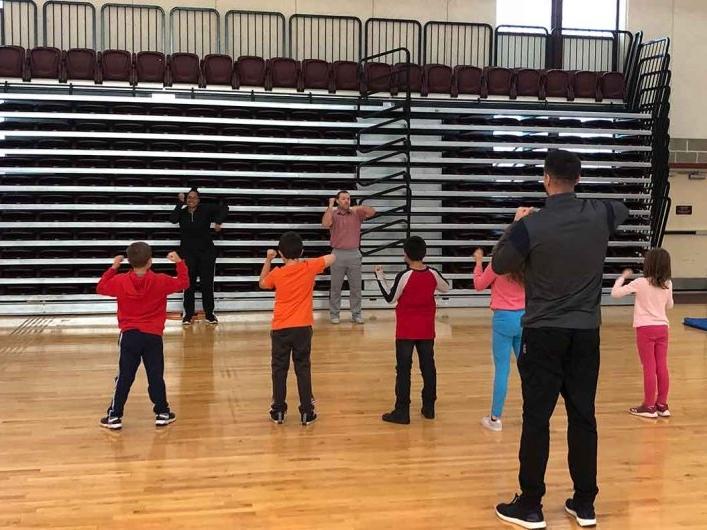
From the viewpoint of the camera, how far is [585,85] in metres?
13.1

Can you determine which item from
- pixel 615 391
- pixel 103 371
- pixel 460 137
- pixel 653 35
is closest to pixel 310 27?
pixel 460 137

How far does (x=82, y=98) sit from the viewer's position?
35.7ft

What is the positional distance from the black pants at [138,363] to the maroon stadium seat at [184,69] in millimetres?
7582

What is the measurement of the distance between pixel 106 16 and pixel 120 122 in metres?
2.40

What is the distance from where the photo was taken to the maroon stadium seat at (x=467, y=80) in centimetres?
1258

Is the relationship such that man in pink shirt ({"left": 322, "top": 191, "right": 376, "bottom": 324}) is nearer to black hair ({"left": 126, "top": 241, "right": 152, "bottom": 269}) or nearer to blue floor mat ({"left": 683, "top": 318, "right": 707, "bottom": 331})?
blue floor mat ({"left": 683, "top": 318, "right": 707, "bottom": 331})

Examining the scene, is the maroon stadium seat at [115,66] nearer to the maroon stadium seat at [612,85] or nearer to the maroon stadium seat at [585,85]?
the maroon stadium seat at [585,85]

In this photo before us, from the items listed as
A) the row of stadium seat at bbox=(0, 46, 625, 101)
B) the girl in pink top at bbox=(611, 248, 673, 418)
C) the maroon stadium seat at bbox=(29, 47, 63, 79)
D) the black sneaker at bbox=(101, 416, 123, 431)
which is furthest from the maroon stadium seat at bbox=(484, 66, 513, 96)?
the black sneaker at bbox=(101, 416, 123, 431)

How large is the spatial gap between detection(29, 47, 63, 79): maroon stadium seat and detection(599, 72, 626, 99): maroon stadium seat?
9.27 metres

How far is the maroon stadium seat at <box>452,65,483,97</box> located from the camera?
1258 cm

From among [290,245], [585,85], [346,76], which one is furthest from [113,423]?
[585,85]

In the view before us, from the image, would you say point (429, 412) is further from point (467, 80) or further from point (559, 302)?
point (467, 80)

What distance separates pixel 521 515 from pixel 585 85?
36.9ft

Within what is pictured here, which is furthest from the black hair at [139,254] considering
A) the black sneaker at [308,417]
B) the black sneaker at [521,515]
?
the black sneaker at [521,515]
